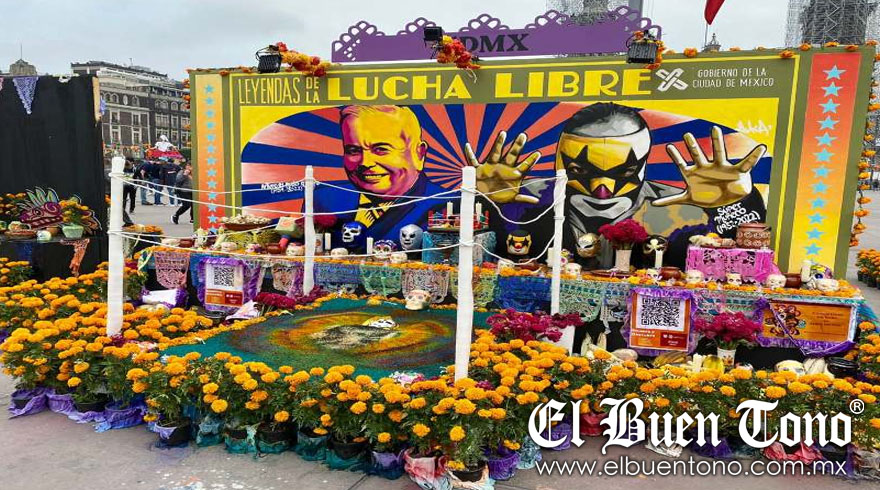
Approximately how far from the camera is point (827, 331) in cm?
578

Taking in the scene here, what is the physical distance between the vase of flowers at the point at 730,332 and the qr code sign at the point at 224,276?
5561 mm

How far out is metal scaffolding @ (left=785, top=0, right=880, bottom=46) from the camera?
40.8m

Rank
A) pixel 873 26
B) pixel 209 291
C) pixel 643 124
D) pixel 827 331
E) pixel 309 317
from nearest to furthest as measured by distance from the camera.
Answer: pixel 827 331 < pixel 309 317 < pixel 643 124 < pixel 209 291 < pixel 873 26

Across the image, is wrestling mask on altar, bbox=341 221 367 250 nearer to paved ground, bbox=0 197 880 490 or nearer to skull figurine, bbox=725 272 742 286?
paved ground, bbox=0 197 880 490

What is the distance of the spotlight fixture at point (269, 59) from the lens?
26.3ft

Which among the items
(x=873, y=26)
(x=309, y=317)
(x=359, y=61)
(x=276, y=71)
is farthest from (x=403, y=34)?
(x=873, y=26)

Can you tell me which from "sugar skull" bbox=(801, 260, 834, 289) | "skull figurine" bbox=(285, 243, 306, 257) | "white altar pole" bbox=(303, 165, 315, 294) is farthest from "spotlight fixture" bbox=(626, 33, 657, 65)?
"skull figurine" bbox=(285, 243, 306, 257)

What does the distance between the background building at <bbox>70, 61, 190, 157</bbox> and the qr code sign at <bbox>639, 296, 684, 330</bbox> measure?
6960cm

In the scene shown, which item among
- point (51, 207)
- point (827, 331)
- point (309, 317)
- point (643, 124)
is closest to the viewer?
point (827, 331)

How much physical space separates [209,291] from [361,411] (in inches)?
190

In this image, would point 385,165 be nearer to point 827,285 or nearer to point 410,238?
point 410,238

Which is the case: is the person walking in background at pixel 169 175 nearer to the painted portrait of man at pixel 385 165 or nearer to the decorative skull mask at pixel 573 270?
the painted portrait of man at pixel 385 165

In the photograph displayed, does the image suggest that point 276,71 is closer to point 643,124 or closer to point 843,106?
point 643,124

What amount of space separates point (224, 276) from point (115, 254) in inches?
106
